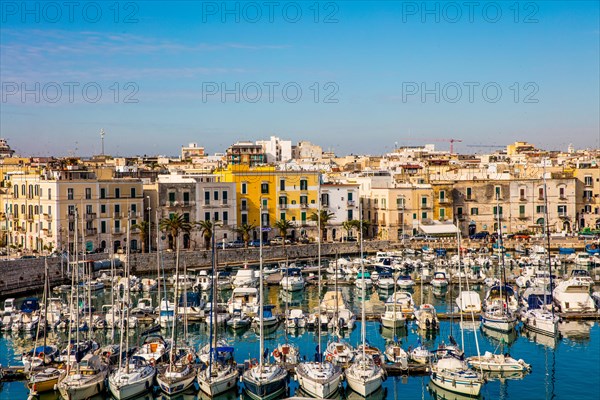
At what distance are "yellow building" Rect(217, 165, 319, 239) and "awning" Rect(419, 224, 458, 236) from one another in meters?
Result: 7.39

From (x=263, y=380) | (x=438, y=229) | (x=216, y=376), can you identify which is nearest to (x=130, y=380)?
(x=216, y=376)

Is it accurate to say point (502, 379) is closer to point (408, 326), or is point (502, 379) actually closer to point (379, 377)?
point (379, 377)

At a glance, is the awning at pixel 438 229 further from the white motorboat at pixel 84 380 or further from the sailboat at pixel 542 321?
the white motorboat at pixel 84 380

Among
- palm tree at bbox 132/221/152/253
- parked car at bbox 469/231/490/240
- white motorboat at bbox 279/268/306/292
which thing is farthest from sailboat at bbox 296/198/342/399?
parked car at bbox 469/231/490/240

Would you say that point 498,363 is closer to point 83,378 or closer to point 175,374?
point 175,374

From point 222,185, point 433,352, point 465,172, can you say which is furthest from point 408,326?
point 465,172

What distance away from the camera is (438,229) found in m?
56.6

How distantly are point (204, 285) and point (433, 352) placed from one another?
16.7 m

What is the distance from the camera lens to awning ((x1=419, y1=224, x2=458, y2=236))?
56312 millimetres

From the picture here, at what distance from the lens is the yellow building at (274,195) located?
177ft

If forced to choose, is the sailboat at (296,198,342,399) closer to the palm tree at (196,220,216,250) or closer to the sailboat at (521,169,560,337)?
the sailboat at (521,169,560,337)

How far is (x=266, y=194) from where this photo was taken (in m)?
54.6

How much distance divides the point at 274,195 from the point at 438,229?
11095 mm

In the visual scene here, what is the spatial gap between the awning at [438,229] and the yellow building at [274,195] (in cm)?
739
